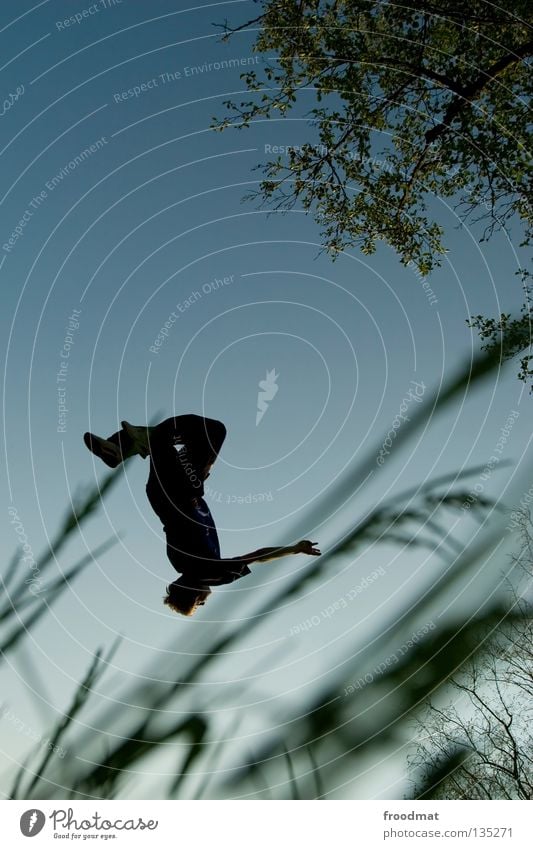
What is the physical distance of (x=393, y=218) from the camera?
7910mm

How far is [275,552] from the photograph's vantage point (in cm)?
612

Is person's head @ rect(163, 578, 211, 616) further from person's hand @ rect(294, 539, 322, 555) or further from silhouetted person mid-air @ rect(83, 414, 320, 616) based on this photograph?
person's hand @ rect(294, 539, 322, 555)

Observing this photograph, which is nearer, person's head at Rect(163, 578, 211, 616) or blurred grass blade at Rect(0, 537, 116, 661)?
blurred grass blade at Rect(0, 537, 116, 661)

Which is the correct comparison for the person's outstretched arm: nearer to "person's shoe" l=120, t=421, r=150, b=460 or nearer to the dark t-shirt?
the dark t-shirt

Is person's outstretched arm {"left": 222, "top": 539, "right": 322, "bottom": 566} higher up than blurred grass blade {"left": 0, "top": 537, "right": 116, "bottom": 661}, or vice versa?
person's outstretched arm {"left": 222, "top": 539, "right": 322, "bottom": 566}

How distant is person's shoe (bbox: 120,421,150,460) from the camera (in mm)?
6074

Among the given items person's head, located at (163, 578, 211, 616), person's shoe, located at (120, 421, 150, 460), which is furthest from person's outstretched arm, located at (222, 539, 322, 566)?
person's shoe, located at (120, 421, 150, 460)

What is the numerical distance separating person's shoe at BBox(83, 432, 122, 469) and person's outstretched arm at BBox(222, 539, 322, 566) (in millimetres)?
1263

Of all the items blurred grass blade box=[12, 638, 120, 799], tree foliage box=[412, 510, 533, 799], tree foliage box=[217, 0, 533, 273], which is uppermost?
tree foliage box=[217, 0, 533, 273]

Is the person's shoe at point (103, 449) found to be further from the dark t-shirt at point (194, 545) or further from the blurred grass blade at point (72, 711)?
the blurred grass blade at point (72, 711)

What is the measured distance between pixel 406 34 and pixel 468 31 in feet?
1.99
